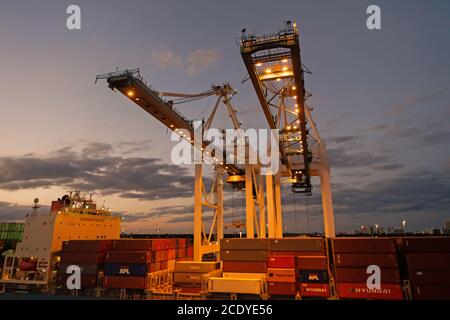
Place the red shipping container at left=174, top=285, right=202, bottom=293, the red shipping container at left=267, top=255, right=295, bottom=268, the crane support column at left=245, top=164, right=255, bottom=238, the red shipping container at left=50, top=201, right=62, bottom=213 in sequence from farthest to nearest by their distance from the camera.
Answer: the crane support column at left=245, top=164, right=255, bottom=238 → the red shipping container at left=50, top=201, right=62, bottom=213 → the red shipping container at left=174, top=285, right=202, bottom=293 → the red shipping container at left=267, top=255, right=295, bottom=268

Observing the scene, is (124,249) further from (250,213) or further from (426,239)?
(426,239)

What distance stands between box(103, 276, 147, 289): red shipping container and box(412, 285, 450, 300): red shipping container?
16386mm

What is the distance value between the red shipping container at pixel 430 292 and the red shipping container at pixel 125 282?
1639cm

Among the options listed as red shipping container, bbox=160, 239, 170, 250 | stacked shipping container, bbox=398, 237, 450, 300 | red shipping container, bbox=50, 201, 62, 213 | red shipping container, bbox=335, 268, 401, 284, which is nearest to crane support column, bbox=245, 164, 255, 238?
red shipping container, bbox=160, 239, 170, 250

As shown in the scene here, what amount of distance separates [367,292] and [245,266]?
7.31 meters

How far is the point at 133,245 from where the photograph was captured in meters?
20.3

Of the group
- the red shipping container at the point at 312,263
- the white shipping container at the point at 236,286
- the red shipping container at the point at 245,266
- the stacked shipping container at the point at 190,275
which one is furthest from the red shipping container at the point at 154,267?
the red shipping container at the point at 312,263

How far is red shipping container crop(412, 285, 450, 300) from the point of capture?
14086 mm

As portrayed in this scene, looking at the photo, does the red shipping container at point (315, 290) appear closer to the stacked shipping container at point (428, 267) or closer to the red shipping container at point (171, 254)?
the stacked shipping container at point (428, 267)

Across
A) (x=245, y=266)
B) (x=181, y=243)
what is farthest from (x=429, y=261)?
(x=181, y=243)

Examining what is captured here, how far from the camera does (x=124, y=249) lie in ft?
67.1

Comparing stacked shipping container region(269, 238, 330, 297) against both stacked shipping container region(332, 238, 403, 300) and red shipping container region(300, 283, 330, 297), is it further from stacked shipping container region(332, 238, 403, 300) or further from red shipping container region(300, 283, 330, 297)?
stacked shipping container region(332, 238, 403, 300)

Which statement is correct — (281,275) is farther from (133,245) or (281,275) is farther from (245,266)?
(133,245)
